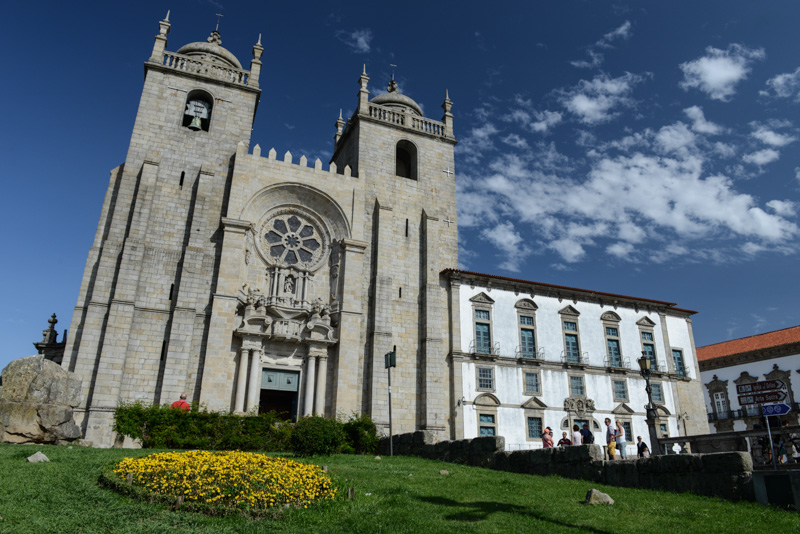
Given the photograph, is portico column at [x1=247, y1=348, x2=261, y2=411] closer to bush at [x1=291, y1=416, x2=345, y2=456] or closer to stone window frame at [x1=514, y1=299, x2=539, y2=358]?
bush at [x1=291, y1=416, x2=345, y2=456]

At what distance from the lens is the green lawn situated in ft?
25.9

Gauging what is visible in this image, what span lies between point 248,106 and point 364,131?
21.9 ft

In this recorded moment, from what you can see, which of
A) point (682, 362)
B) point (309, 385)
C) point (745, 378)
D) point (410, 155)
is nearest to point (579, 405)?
point (682, 362)

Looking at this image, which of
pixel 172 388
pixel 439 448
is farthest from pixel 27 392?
pixel 439 448

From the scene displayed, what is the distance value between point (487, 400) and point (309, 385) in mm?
9441

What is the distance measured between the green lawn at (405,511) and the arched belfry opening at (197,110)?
20.4 m

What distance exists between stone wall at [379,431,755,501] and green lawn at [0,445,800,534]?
17.0 inches

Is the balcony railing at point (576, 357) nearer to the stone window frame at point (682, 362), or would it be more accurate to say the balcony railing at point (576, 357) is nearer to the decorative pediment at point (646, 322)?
the decorative pediment at point (646, 322)

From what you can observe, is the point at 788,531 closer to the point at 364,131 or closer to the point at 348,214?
the point at 348,214

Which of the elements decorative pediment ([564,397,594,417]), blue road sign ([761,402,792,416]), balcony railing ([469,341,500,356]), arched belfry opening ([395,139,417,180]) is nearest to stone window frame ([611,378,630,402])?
decorative pediment ([564,397,594,417])

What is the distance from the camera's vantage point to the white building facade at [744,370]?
40.8 m

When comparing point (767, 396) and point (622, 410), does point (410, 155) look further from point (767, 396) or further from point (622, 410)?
point (767, 396)

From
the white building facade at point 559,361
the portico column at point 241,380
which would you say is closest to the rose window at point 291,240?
the portico column at point 241,380

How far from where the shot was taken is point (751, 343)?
149 ft
